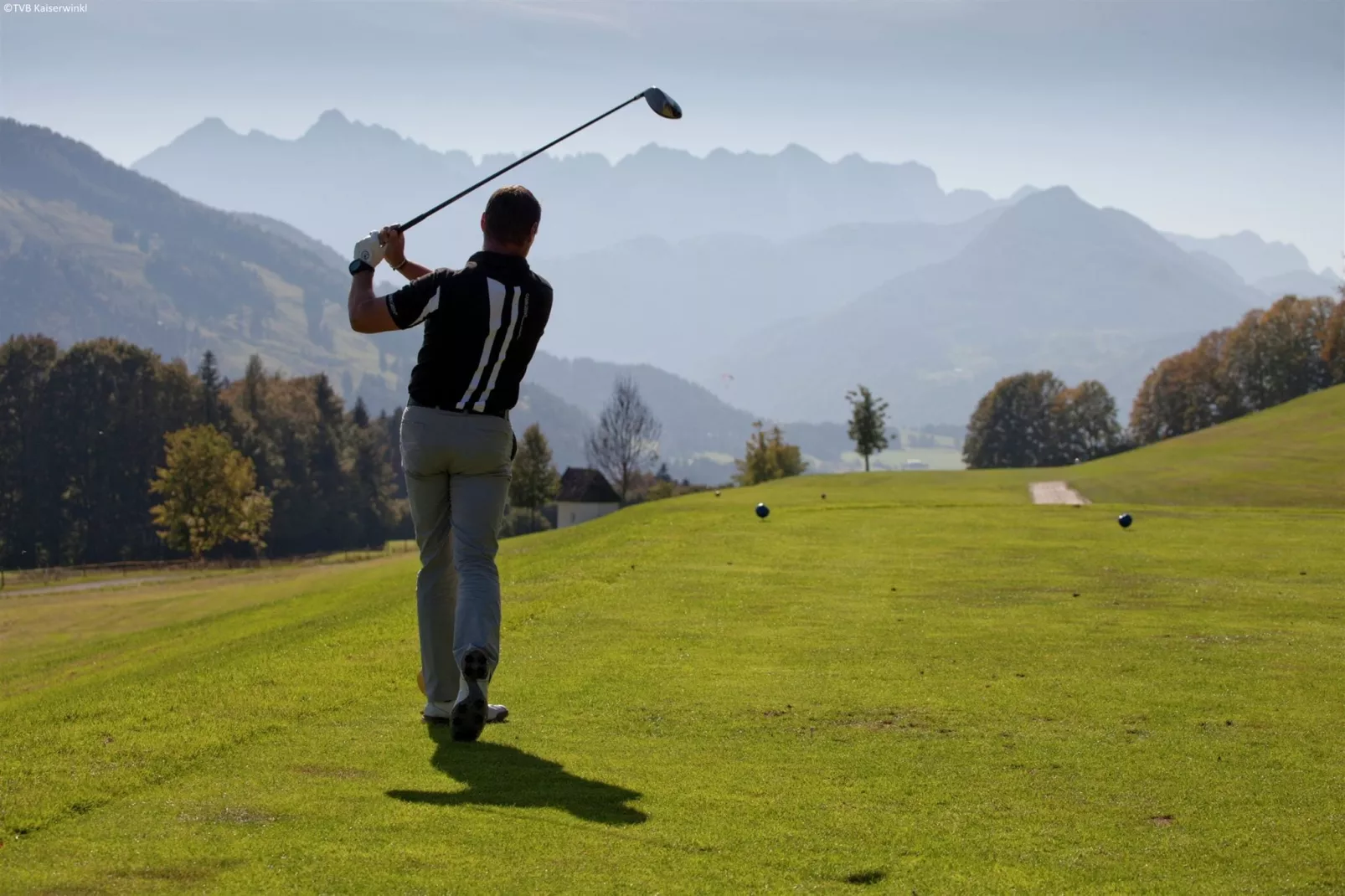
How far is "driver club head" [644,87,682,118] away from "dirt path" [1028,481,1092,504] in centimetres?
3401

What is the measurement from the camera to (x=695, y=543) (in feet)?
70.3

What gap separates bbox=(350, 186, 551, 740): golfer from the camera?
8062mm

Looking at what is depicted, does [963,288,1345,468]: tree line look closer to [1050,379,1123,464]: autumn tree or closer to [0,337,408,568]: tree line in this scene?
[1050,379,1123,464]: autumn tree

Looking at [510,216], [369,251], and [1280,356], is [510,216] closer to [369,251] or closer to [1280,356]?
[369,251]

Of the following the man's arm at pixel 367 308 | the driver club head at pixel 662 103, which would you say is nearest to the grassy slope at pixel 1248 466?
the driver club head at pixel 662 103

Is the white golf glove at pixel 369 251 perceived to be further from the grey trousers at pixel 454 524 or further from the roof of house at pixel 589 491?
the roof of house at pixel 589 491

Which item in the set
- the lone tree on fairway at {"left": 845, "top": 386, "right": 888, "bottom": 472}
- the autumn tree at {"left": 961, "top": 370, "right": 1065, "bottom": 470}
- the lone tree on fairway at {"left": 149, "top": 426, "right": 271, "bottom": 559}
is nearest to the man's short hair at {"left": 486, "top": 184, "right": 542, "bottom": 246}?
the lone tree on fairway at {"left": 149, "top": 426, "right": 271, "bottom": 559}

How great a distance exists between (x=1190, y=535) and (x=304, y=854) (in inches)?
872

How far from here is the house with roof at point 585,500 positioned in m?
122

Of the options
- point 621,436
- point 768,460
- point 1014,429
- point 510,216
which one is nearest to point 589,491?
point 621,436

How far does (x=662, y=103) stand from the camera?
12.2m

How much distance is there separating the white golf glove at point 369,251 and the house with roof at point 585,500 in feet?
369

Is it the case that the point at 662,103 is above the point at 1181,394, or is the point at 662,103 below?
below

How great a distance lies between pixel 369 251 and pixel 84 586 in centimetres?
7421
